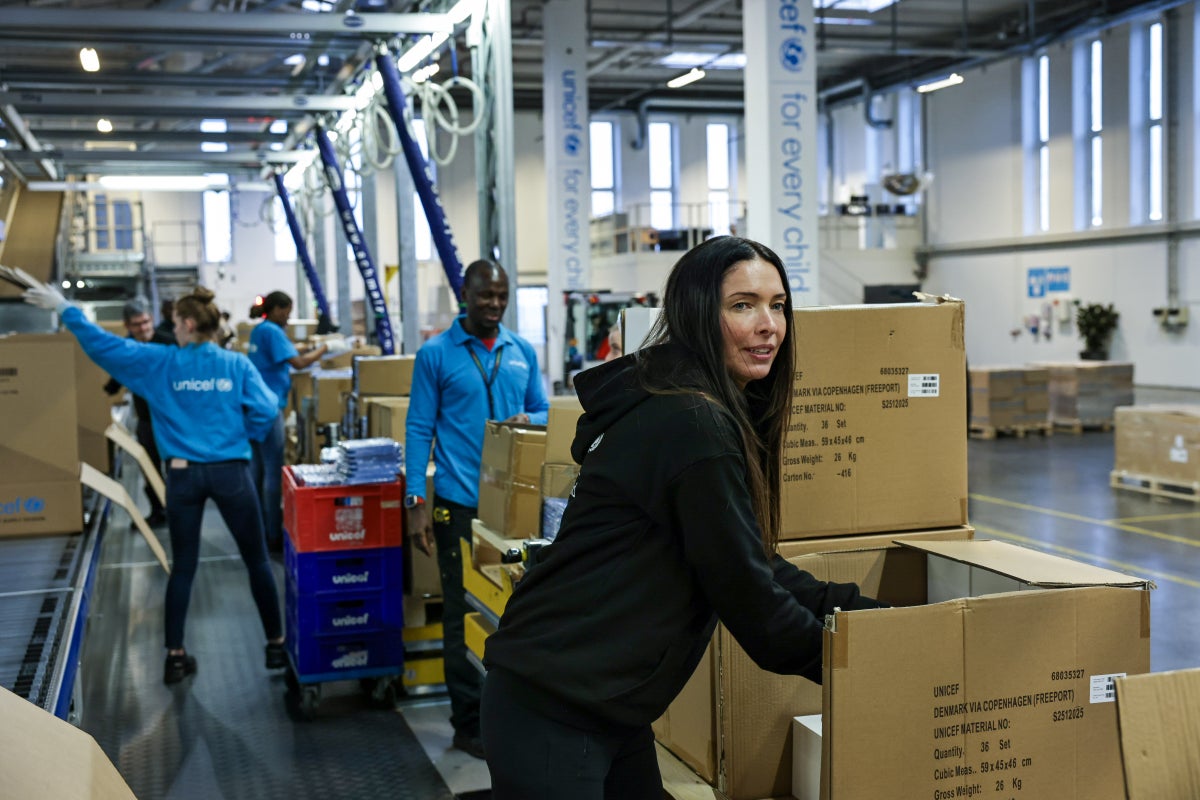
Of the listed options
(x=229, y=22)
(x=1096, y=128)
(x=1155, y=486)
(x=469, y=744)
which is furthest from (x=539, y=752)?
(x=1096, y=128)

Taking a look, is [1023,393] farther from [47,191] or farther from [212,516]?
[47,191]

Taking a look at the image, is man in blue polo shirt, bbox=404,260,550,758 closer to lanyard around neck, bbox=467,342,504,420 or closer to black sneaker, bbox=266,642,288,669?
lanyard around neck, bbox=467,342,504,420

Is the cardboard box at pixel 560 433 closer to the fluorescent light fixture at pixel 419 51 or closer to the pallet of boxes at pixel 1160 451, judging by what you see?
the fluorescent light fixture at pixel 419 51

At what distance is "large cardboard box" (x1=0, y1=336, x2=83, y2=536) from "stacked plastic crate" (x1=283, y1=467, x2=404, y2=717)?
1101mm

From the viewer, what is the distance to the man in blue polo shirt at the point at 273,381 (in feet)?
26.2

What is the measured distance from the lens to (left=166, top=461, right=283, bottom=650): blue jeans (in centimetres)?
527

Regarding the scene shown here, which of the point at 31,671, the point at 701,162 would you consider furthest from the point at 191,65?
the point at 701,162

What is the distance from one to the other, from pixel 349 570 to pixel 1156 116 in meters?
20.1

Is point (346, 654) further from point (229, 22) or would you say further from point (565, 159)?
point (565, 159)

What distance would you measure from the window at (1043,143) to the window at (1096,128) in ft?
3.66

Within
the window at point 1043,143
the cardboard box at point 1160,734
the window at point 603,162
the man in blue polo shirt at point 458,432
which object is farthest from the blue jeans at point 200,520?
the window at point 603,162

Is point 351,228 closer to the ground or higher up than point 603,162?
closer to the ground

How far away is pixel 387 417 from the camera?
612 centimetres

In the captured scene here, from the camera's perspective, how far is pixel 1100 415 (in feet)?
53.3
